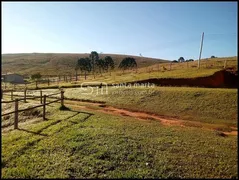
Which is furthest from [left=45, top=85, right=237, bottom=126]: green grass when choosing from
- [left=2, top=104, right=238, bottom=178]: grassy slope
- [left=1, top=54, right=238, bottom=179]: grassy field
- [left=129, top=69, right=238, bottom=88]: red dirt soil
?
[left=129, top=69, right=238, bottom=88]: red dirt soil

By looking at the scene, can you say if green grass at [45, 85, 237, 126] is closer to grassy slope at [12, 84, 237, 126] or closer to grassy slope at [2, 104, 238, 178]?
grassy slope at [12, 84, 237, 126]

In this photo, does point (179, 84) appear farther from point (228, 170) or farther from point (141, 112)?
point (228, 170)

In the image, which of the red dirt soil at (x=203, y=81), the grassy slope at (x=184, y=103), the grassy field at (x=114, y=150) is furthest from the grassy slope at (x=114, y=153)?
the red dirt soil at (x=203, y=81)

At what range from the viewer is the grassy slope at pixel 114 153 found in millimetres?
7316

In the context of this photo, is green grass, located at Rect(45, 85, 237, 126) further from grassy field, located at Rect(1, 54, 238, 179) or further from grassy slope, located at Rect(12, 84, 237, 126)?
grassy field, located at Rect(1, 54, 238, 179)

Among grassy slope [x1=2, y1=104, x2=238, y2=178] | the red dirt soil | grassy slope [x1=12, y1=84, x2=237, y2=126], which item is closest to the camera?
grassy slope [x1=2, y1=104, x2=238, y2=178]

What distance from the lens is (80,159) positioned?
8.09 m

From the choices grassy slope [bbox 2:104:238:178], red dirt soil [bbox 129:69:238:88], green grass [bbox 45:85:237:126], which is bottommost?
grassy slope [bbox 2:104:238:178]

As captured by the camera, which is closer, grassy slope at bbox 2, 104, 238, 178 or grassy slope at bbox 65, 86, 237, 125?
grassy slope at bbox 2, 104, 238, 178

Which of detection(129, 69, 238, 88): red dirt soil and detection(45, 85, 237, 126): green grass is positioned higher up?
detection(129, 69, 238, 88): red dirt soil

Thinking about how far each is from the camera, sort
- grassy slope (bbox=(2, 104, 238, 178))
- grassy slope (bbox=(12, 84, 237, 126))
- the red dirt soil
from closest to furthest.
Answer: grassy slope (bbox=(2, 104, 238, 178)) < grassy slope (bbox=(12, 84, 237, 126)) < the red dirt soil

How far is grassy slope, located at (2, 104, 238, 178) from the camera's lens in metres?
7.32

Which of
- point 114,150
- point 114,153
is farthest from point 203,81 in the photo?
point 114,153

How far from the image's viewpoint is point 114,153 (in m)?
8.67
